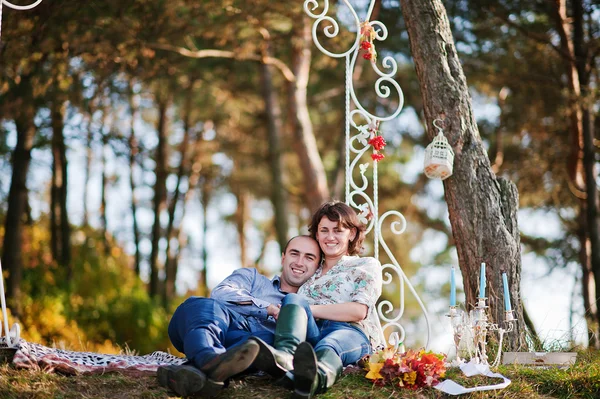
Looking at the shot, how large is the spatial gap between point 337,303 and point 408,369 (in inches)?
21.6

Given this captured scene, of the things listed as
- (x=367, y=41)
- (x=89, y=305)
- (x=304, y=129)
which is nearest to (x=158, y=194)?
(x=89, y=305)

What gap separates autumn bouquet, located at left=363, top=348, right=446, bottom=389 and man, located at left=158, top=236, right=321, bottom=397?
50 centimetres

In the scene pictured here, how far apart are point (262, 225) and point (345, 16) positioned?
909 centimetres

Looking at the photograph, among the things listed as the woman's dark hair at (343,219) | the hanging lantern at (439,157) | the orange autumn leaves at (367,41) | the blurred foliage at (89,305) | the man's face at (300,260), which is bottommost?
the blurred foliage at (89,305)

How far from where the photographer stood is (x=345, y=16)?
9.38 metres

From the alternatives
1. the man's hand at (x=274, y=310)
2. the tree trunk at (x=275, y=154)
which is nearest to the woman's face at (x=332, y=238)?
the man's hand at (x=274, y=310)

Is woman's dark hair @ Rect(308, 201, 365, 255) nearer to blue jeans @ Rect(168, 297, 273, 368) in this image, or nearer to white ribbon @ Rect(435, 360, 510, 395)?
blue jeans @ Rect(168, 297, 273, 368)

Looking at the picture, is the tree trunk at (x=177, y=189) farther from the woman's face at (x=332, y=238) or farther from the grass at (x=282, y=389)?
the grass at (x=282, y=389)

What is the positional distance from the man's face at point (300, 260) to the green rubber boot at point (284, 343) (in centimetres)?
72

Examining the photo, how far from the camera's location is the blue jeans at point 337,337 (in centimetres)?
353

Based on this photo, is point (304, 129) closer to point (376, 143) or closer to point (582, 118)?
point (582, 118)

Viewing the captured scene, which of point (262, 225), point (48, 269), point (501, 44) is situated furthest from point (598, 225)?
point (262, 225)

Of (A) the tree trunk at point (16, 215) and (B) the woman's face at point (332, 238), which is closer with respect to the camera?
(B) the woman's face at point (332, 238)

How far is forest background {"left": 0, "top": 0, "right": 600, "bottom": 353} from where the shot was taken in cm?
772
